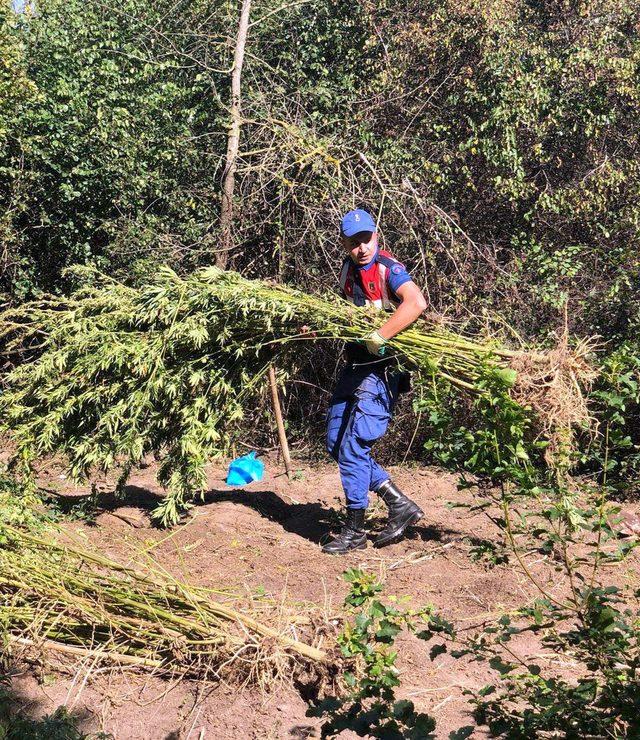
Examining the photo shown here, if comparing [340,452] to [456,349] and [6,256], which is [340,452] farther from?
[6,256]

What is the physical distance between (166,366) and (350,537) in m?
1.66

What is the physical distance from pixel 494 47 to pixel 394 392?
5595mm

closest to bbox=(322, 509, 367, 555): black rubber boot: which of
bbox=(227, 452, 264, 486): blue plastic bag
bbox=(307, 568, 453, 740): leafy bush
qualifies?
bbox=(227, 452, 264, 486): blue plastic bag

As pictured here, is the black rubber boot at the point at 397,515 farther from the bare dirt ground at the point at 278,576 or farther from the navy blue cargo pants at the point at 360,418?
the navy blue cargo pants at the point at 360,418

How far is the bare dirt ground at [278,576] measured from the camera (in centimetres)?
382

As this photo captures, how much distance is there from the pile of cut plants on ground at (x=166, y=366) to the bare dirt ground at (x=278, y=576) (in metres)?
0.50

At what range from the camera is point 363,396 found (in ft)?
19.1

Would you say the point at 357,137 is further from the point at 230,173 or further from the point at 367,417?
the point at 367,417

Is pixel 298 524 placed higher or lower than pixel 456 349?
lower

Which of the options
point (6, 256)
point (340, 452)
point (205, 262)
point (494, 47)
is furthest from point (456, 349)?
point (6, 256)

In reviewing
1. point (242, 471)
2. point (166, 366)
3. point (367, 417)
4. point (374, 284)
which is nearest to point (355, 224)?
point (374, 284)

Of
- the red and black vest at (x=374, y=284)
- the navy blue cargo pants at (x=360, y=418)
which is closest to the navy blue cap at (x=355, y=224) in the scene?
the red and black vest at (x=374, y=284)

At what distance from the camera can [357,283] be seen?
5.87 meters

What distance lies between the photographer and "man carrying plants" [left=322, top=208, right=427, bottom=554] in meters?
5.72
